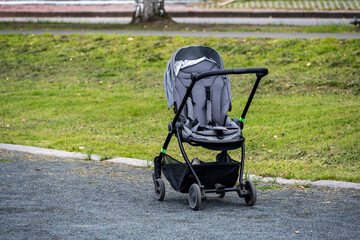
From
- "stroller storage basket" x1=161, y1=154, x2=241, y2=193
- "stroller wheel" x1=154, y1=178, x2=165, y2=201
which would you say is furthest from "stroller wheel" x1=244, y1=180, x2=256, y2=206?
"stroller wheel" x1=154, y1=178, x2=165, y2=201

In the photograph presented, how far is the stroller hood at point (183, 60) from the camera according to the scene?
5.75m

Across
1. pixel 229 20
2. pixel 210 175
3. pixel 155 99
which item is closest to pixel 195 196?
pixel 210 175

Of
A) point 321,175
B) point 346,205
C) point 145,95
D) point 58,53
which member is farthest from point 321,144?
point 58,53

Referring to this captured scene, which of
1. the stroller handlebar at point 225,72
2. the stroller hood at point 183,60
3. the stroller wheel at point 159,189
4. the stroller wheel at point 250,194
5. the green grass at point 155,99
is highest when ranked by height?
the stroller handlebar at point 225,72

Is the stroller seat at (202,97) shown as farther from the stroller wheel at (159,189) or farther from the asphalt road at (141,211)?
the asphalt road at (141,211)

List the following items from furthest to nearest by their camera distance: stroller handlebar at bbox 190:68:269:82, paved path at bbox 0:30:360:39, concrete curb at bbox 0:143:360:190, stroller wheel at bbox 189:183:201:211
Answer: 1. paved path at bbox 0:30:360:39
2. concrete curb at bbox 0:143:360:190
3. stroller wheel at bbox 189:183:201:211
4. stroller handlebar at bbox 190:68:269:82

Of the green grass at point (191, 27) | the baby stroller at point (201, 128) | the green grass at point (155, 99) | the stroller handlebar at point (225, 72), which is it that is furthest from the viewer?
the green grass at point (191, 27)

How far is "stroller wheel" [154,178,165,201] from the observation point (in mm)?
5611

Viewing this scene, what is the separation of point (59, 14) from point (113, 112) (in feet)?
46.5

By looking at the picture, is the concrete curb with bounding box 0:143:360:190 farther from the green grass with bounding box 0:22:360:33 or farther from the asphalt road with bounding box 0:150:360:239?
the green grass with bounding box 0:22:360:33

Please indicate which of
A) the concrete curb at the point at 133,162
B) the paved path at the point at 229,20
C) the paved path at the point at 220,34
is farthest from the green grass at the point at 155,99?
the paved path at the point at 229,20

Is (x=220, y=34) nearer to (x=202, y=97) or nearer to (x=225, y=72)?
(x=202, y=97)

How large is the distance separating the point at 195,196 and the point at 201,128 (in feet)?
2.52

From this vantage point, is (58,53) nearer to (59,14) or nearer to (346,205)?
(59,14)
